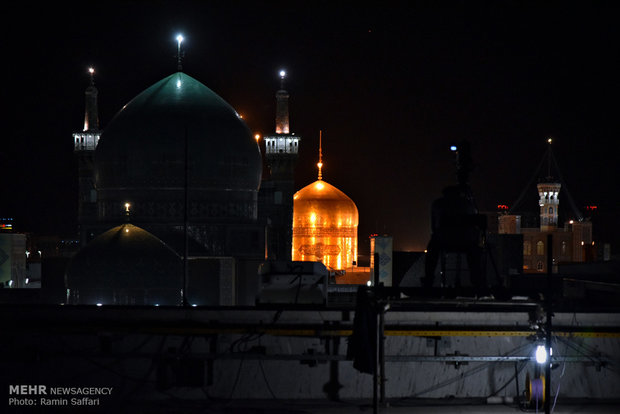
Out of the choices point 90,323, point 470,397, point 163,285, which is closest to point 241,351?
point 90,323

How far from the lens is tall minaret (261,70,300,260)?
164 feet

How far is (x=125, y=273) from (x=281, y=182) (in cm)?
1692

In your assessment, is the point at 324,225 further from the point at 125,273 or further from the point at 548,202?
the point at 125,273

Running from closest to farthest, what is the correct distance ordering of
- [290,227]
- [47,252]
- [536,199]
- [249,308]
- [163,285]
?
1. [249,308]
2. [163,285]
3. [290,227]
4. [47,252]
5. [536,199]

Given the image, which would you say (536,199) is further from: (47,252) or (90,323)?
(90,323)

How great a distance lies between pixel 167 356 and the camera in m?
15.6

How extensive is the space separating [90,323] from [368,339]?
4683 millimetres

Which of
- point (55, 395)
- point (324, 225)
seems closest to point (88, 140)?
point (324, 225)

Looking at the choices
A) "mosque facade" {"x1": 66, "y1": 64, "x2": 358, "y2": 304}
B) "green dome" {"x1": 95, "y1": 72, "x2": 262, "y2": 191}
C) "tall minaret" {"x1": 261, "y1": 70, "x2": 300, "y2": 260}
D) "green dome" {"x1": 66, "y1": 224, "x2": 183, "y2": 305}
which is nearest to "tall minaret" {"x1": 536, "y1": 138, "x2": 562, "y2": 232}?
"tall minaret" {"x1": 261, "y1": 70, "x2": 300, "y2": 260}

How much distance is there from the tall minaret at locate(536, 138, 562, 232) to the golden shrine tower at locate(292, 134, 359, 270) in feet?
65.7

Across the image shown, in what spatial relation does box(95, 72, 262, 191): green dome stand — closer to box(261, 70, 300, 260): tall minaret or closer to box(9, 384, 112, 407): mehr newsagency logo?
box(261, 70, 300, 260): tall minaret

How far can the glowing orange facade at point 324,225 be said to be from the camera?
220ft

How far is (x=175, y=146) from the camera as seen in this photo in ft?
144

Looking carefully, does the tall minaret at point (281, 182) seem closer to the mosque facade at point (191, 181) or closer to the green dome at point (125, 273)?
the mosque facade at point (191, 181)
